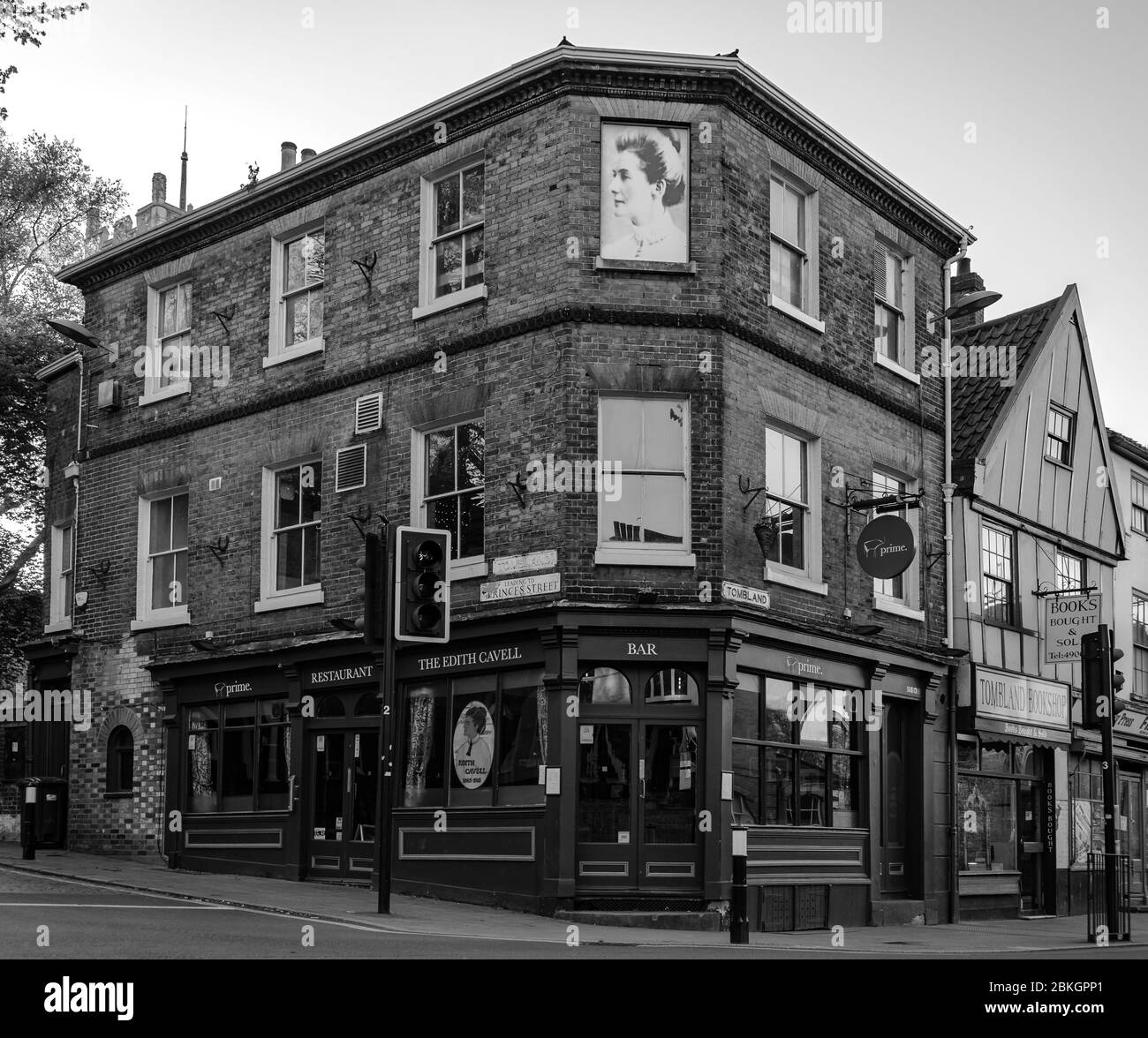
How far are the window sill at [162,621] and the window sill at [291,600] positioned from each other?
176cm

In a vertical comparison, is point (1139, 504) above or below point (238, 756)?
above

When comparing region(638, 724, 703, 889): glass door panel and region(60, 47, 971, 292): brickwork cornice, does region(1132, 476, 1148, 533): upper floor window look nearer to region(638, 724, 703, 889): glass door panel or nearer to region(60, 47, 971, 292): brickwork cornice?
region(60, 47, 971, 292): brickwork cornice

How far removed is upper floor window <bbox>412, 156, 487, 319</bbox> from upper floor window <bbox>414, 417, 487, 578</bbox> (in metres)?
1.63

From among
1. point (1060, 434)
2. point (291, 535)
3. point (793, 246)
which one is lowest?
point (291, 535)

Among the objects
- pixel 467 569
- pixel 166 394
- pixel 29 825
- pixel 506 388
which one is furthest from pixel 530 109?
pixel 29 825

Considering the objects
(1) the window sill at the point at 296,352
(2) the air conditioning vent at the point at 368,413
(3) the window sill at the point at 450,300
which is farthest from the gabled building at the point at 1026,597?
(1) the window sill at the point at 296,352

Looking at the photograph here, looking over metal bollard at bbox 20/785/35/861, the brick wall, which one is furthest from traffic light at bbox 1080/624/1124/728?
metal bollard at bbox 20/785/35/861

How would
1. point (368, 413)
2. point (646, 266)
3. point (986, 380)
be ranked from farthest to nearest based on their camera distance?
point (986, 380)
point (368, 413)
point (646, 266)

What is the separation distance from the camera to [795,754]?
19016 millimetres

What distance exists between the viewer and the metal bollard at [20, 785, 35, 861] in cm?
2120

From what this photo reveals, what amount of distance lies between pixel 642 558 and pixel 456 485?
283cm

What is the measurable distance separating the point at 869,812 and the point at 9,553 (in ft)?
78.7

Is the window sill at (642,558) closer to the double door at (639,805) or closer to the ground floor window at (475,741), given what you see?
the ground floor window at (475,741)

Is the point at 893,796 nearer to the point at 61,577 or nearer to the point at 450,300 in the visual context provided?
the point at 450,300
